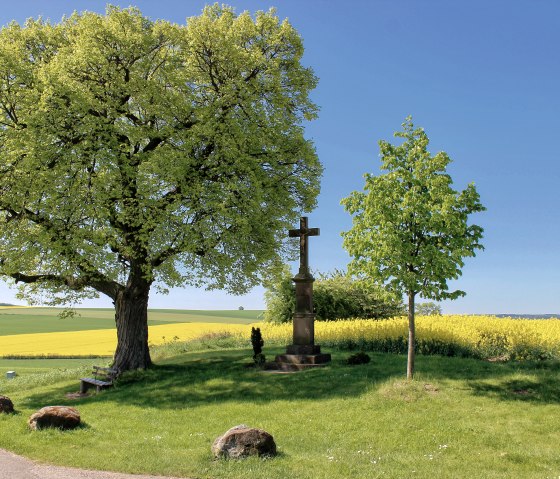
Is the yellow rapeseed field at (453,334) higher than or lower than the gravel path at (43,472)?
higher

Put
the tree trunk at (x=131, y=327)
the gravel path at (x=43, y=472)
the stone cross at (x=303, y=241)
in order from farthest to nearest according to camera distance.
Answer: the tree trunk at (x=131, y=327) < the stone cross at (x=303, y=241) < the gravel path at (x=43, y=472)

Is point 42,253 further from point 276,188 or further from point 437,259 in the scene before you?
point 437,259

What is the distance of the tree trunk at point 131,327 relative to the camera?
25.7 metres

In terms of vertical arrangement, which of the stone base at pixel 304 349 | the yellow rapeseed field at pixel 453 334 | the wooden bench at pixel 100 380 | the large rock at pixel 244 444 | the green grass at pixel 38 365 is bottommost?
the green grass at pixel 38 365

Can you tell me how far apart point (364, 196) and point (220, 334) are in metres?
23.8

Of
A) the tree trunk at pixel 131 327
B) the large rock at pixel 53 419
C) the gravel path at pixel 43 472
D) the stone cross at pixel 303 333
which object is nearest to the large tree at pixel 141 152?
the tree trunk at pixel 131 327

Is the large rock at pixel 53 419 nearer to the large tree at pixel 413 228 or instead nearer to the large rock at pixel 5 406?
the large rock at pixel 5 406

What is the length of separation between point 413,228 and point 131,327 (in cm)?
1405

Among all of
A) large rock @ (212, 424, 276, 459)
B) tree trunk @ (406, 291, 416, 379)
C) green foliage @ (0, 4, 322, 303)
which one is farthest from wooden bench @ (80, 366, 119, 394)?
large rock @ (212, 424, 276, 459)

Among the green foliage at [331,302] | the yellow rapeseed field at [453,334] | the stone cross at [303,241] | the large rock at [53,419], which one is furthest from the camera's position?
the green foliage at [331,302]

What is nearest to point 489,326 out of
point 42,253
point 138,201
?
point 138,201

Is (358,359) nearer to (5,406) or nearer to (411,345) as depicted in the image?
(411,345)

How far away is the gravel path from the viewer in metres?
10.8

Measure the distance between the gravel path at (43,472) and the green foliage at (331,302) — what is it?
1094 inches
